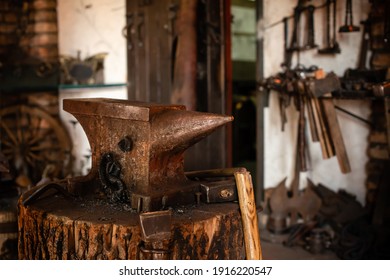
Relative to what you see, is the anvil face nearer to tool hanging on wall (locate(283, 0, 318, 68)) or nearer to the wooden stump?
the wooden stump

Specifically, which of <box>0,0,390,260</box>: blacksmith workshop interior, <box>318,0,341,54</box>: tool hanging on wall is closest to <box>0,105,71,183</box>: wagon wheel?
<box>0,0,390,260</box>: blacksmith workshop interior

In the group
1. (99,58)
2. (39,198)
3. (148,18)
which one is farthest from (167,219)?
(99,58)

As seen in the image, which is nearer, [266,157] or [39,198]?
[39,198]

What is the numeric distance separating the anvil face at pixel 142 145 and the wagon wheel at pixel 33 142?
2504 millimetres

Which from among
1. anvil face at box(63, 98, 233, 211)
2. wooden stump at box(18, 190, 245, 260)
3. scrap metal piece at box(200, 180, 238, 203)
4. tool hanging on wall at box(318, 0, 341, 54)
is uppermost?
tool hanging on wall at box(318, 0, 341, 54)

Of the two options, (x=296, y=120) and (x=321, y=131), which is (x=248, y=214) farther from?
(x=296, y=120)

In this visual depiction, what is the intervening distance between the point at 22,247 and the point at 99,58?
2.54 metres

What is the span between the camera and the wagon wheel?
14.1 ft

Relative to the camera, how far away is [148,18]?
3.87m

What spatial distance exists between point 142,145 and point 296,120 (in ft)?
7.07

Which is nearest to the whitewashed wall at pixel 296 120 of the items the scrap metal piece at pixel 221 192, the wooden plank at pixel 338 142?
the wooden plank at pixel 338 142
